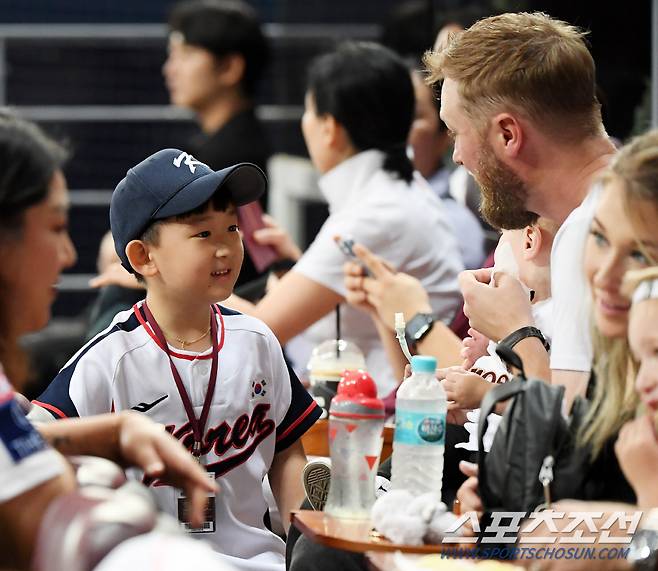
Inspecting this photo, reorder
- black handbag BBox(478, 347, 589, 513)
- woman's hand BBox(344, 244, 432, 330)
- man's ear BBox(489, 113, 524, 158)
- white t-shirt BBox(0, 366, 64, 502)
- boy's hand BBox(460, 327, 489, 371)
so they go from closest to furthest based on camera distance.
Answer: white t-shirt BBox(0, 366, 64, 502)
black handbag BBox(478, 347, 589, 513)
man's ear BBox(489, 113, 524, 158)
boy's hand BBox(460, 327, 489, 371)
woman's hand BBox(344, 244, 432, 330)

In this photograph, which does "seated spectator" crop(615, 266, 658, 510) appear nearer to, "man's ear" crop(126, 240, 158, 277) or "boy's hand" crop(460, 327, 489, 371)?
"boy's hand" crop(460, 327, 489, 371)

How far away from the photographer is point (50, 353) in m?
5.23

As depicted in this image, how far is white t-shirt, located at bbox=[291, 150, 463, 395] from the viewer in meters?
3.76

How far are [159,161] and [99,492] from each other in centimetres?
106

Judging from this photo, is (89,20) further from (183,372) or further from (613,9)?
(183,372)

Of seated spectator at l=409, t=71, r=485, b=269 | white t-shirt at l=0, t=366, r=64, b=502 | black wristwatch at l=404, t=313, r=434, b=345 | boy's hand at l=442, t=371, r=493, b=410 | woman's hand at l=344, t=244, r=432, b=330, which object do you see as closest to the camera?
white t-shirt at l=0, t=366, r=64, b=502

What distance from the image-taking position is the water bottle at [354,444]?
79.9 inches

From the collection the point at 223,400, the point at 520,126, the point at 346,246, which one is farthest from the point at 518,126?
the point at 346,246

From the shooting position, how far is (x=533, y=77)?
2.42 meters

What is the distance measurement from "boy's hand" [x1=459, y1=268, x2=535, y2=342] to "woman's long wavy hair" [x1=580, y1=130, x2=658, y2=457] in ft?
1.59

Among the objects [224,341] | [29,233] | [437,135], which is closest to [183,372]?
[224,341]

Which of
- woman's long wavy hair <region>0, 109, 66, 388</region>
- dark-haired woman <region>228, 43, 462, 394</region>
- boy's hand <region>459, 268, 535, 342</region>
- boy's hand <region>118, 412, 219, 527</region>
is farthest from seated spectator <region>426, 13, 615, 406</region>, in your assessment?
dark-haired woman <region>228, 43, 462, 394</region>

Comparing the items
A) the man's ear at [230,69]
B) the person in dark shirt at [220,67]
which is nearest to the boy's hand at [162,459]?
the person in dark shirt at [220,67]

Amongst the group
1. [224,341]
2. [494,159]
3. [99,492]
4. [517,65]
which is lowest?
[224,341]
